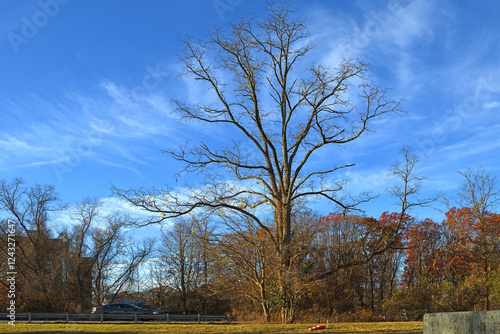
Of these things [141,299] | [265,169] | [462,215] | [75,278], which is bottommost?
[141,299]

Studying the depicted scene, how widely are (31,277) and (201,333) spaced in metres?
29.4

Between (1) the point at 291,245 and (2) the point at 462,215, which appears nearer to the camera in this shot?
(1) the point at 291,245

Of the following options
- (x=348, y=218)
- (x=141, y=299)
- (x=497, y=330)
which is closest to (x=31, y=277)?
(x=141, y=299)

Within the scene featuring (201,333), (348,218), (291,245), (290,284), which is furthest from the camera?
(348,218)

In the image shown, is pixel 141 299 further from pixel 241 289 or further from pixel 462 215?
pixel 462 215

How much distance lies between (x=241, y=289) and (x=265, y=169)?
5815mm

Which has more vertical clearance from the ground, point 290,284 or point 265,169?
point 265,169

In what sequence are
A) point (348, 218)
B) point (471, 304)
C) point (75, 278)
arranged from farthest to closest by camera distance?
point (75, 278), point (348, 218), point (471, 304)

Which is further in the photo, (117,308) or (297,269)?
(117,308)

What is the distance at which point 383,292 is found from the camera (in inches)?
1277

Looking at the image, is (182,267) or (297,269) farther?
(182,267)

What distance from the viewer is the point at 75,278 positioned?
3622 centimetres

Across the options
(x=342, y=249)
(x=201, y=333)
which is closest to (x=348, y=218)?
(x=342, y=249)

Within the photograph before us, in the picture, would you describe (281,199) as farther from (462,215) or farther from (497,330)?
(497,330)
